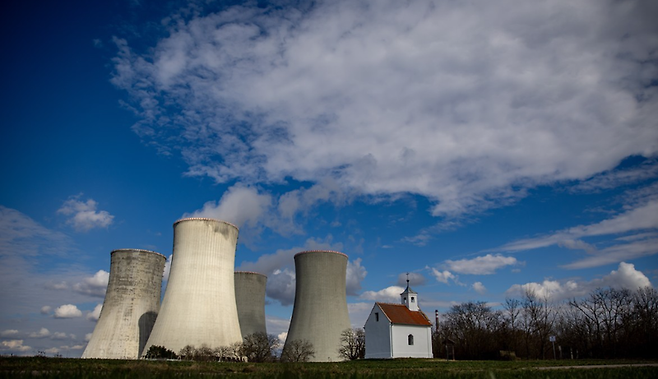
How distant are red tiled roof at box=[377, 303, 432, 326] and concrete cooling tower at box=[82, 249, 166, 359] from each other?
18480 millimetres

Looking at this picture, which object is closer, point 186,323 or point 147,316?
point 186,323

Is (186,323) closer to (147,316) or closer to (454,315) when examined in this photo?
(147,316)

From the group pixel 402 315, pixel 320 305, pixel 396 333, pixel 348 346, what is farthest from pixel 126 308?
pixel 402 315

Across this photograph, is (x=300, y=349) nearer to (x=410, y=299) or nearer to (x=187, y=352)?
(x=187, y=352)

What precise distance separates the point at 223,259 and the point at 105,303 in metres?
11.1

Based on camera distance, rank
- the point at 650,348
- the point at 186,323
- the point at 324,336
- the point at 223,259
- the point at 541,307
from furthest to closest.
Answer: the point at 541,307 → the point at 324,336 → the point at 650,348 → the point at 223,259 → the point at 186,323

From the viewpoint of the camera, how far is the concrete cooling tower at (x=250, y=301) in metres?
39.6

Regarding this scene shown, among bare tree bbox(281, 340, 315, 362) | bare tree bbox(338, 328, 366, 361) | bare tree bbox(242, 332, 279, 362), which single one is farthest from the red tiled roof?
bare tree bbox(242, 332, 279, 362)

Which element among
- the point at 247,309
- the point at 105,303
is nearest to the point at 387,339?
the point at 247,309

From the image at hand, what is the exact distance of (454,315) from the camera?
5797 centimetres

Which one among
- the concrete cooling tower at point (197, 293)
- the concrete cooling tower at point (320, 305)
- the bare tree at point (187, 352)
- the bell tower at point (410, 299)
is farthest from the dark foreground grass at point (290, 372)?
the bell tower at point (410, 299)

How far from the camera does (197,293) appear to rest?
88.1 feet

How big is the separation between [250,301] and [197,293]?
14328mm

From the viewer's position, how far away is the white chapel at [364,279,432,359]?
33688mm
